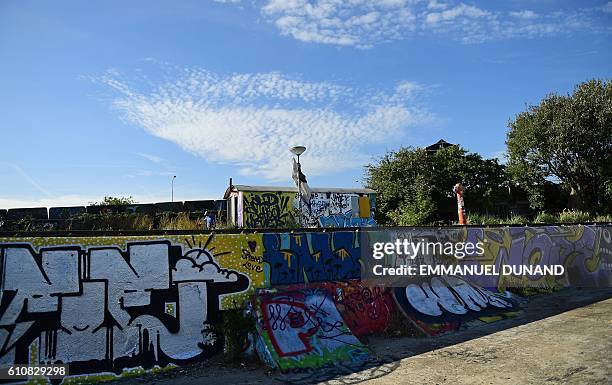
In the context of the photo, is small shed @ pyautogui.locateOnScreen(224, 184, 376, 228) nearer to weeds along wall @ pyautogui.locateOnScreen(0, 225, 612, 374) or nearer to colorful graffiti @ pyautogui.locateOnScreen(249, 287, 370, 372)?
weeds along wall @ pyautogui.locateOnScreen(0, 225, 612, 374)

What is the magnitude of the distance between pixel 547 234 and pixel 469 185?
12941 mm

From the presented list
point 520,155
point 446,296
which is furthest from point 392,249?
point 520,155

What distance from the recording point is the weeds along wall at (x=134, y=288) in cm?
614

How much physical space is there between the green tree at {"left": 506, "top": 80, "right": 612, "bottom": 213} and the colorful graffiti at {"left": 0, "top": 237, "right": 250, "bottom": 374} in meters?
24.0

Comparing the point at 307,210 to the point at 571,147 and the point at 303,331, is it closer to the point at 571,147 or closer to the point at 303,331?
the point at 303,331

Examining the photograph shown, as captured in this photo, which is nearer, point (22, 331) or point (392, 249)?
point (22, 331)

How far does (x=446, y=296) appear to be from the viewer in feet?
32.2

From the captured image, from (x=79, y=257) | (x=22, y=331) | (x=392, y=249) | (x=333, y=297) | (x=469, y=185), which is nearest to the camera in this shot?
(x=22, y=331)

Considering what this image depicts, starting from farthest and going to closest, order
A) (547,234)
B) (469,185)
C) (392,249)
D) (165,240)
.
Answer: (469,185)
(547,234)
(392,249)
(165,240)

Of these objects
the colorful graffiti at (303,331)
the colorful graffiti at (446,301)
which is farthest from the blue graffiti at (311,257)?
the colorful graffiti at (446,301)

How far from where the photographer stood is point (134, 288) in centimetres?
675

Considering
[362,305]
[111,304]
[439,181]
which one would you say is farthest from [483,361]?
[439,181]

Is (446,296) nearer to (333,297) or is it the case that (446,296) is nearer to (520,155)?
(333,297)

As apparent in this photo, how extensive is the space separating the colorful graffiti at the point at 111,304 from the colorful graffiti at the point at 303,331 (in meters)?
0.80
